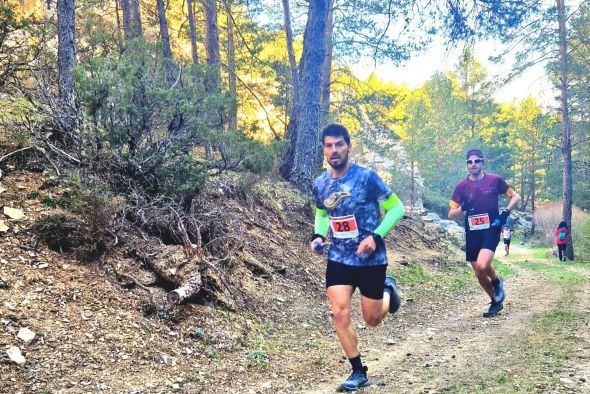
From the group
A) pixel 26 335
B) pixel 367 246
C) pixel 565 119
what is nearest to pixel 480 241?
pixel 367 246

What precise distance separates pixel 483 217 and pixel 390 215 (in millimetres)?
3213

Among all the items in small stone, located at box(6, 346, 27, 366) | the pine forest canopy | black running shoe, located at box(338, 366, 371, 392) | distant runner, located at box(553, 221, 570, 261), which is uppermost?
the pine forest canopy

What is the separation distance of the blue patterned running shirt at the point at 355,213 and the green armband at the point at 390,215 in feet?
0.18

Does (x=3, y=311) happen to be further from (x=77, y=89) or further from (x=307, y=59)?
(x=307, y=59)

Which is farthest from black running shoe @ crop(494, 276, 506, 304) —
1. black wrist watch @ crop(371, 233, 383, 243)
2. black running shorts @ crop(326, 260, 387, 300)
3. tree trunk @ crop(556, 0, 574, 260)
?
tree trunk @ crop(556, 0, 574, 260)

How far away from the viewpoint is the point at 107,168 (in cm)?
536

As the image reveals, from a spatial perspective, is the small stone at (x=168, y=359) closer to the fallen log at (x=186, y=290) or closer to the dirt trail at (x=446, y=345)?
the fallen log at (x=186, y=290)

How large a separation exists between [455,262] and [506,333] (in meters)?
6.85

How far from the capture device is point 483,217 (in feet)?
20.5

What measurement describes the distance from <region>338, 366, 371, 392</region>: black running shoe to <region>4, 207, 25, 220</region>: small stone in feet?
12.1

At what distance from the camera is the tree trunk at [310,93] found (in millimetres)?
9375

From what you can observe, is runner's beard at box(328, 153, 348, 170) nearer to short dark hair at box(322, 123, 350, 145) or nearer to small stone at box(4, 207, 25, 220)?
short dark hair at box(322, 123, 350, 145)

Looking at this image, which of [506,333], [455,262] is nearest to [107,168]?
[506,333]

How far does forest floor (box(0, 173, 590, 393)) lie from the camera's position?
340cm
